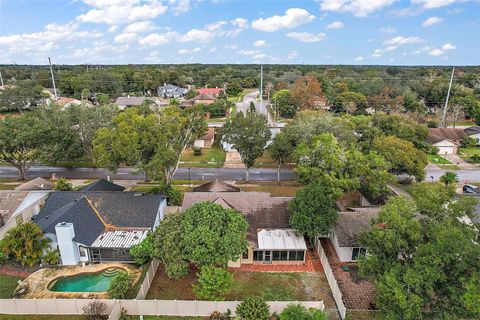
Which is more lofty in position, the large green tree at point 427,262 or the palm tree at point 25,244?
the large green tree at point 427,262

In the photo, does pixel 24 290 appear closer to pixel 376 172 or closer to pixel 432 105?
pixel 376 172

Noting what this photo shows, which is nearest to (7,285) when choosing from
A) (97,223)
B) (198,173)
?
(97,223)

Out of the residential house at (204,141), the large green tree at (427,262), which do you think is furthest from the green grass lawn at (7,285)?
the residential house at (204,141)

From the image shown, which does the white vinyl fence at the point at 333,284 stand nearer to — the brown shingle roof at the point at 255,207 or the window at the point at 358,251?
the window at the point at 358,251

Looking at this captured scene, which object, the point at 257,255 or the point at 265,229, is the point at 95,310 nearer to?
the point at 257,255

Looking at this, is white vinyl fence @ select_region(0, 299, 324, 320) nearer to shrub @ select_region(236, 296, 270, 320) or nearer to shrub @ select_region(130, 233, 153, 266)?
shrub @ select_region(236, 296, 270, 320)
